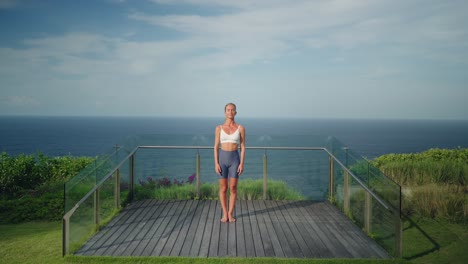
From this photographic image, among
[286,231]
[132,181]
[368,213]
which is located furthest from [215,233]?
[132,181]

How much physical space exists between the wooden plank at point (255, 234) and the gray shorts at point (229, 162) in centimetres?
74

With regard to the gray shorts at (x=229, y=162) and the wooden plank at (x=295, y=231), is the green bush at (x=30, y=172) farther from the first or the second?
the wooden plank at (x=295, y=231)

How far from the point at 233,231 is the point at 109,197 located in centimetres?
210

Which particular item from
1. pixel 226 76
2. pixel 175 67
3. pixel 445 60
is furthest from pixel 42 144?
pixel 445 60

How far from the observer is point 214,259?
4.57 m

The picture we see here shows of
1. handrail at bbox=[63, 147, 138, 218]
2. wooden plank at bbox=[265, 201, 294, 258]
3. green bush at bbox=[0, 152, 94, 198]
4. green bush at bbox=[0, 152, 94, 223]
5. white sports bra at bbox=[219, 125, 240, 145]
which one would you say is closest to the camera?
handrail at bbox=[63, 147, 138, 218]

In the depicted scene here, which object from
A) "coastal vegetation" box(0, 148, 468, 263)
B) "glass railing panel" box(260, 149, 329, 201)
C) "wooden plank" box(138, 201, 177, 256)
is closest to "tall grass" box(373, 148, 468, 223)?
"coastal vegetation" box(0, 148, 468, 263)

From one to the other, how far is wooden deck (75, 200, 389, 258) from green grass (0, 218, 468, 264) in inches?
7.6

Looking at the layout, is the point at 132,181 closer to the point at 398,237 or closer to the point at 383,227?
the point at 383,227

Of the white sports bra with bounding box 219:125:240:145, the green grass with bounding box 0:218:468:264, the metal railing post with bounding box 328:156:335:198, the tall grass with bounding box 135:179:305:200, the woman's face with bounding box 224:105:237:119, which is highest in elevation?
the woman's face with bounding box 224:105:237:119

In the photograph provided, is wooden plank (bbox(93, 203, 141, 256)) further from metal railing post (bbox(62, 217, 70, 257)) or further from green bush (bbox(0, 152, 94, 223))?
green bush (bbox(0, 152, 94, 223))

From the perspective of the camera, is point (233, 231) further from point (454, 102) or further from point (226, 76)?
point (226, 76)

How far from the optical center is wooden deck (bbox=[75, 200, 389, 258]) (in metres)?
4.87

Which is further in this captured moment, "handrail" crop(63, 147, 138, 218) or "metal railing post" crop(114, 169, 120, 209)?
"metal railing post" crop(114, 169, 120, 209)
